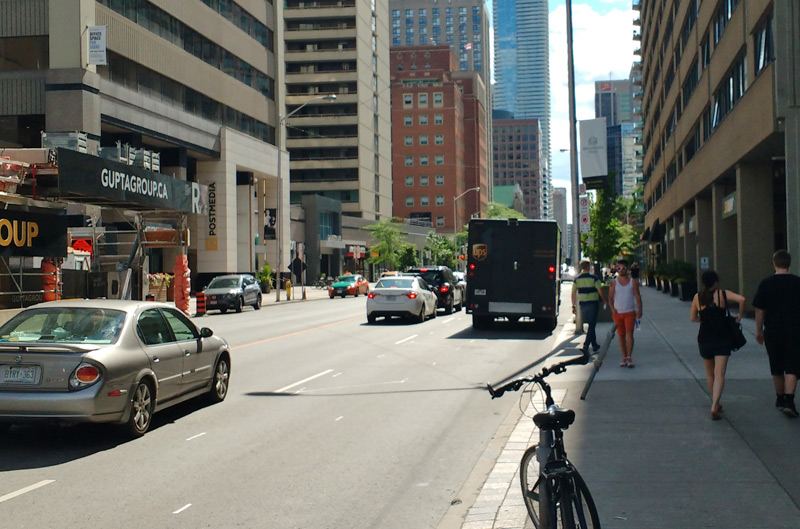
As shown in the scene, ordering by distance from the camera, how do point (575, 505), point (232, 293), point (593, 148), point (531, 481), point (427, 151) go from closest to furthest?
point (575, 505) → point (531, 481) → point (593, 148) → point (232, 293) → point (427, 151)

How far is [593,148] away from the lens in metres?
24.0

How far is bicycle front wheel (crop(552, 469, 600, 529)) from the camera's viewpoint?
165 inches

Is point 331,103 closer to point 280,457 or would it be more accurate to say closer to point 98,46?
point 98,46

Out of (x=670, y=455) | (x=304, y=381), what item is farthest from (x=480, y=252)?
(x=670, y=455)

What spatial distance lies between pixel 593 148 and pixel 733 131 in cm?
537

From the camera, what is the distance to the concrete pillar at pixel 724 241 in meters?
32.1

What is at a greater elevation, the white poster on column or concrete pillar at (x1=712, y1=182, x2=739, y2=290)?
the white poster on column

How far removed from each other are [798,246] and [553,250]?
30.8ft

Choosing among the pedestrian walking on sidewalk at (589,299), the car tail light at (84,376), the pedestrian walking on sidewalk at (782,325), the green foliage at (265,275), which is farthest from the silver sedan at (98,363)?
the green foliage at (265,275)

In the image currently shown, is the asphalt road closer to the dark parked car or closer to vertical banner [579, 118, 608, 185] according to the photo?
vertical banner [579, 118, 608, 185]

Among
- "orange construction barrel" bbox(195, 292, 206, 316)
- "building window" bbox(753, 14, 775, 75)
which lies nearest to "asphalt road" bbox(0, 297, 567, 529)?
Result: "building window" bbox(753, 14, 775, 75)

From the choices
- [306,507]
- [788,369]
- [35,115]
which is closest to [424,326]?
[788,369]

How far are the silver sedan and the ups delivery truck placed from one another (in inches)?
523

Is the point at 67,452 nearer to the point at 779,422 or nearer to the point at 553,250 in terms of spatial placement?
the point at 779,422
